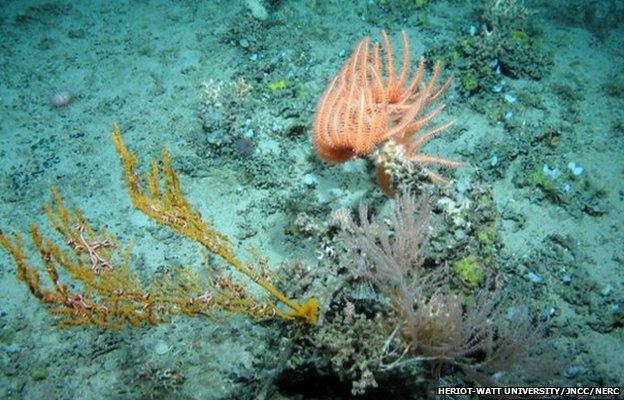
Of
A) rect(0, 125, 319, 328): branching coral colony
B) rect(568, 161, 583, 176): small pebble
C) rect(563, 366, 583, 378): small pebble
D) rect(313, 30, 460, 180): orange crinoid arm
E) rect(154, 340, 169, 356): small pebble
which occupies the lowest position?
rect(154, 340, 169, 356): small pebble

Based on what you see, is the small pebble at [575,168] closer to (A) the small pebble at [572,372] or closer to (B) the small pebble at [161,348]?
(A) the small pebble at [572,372]

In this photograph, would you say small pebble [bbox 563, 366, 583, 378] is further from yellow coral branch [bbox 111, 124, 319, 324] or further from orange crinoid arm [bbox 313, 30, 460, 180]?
yellow coral branch [bbox 111, 124, 319, 324]

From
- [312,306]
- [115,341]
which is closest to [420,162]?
[312,306]

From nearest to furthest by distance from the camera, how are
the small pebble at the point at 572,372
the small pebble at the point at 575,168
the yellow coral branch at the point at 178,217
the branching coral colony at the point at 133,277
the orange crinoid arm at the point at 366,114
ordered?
the branching coral colony at the point at 133,277 → the yellow coral branch at the point at 178,217 → the small pebble at the point at 572,372 → the orange crinoid arm at the point at 366,114 → the small pebble at the point at 575,168

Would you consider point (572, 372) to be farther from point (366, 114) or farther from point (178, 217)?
point (178, 217)

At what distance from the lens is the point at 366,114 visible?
3635 millimetres

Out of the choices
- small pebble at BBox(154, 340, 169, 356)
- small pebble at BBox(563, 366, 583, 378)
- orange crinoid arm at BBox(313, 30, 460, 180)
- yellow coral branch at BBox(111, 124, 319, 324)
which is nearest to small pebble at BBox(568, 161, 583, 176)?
orange crinoid arm at BBox(313, 30, 460, 180)

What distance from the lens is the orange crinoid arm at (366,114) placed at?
3629mm

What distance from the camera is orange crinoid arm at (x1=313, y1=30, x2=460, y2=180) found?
3629 millimetres

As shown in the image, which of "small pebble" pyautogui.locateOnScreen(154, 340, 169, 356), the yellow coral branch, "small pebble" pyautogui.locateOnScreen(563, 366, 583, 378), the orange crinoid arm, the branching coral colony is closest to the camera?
the branching coral colony

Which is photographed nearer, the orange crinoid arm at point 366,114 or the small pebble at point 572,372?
the small pebble at point 572,372

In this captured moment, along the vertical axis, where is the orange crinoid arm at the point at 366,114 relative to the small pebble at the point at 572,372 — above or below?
above

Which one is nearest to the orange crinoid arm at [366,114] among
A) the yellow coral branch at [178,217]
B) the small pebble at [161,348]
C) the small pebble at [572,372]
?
the yellow coral branch at [178,217]

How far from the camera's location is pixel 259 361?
3.66m
